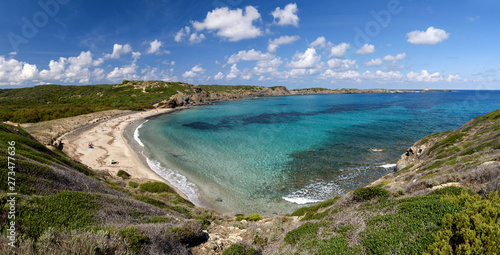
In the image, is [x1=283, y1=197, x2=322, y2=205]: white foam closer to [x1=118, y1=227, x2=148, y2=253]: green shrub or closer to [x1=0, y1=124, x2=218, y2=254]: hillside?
[x1=0, y1=124, x2=218, y2=254]: hillside

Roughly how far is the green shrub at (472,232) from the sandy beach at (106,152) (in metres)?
20.5

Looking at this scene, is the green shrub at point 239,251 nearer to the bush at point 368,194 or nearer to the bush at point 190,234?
the bush at point 190,234

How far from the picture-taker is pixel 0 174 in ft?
26.0

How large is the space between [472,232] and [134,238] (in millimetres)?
9202

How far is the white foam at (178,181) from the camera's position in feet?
70.4

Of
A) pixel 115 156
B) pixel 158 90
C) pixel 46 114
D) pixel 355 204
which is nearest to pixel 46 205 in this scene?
pixel 355 204

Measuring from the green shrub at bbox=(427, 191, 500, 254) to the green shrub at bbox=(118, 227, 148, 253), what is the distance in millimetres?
8267

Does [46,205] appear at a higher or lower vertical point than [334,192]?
higher

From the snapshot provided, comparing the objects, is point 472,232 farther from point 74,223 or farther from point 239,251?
point 74,223

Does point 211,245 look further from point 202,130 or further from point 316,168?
point 202,130

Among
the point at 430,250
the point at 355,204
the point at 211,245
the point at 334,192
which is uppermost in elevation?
the point at 430,250

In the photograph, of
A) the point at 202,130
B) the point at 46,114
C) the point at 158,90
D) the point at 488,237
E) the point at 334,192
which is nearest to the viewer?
the point at 488,237

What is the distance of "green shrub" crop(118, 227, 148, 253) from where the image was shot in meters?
6.19

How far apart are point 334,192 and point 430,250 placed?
55.9ft
